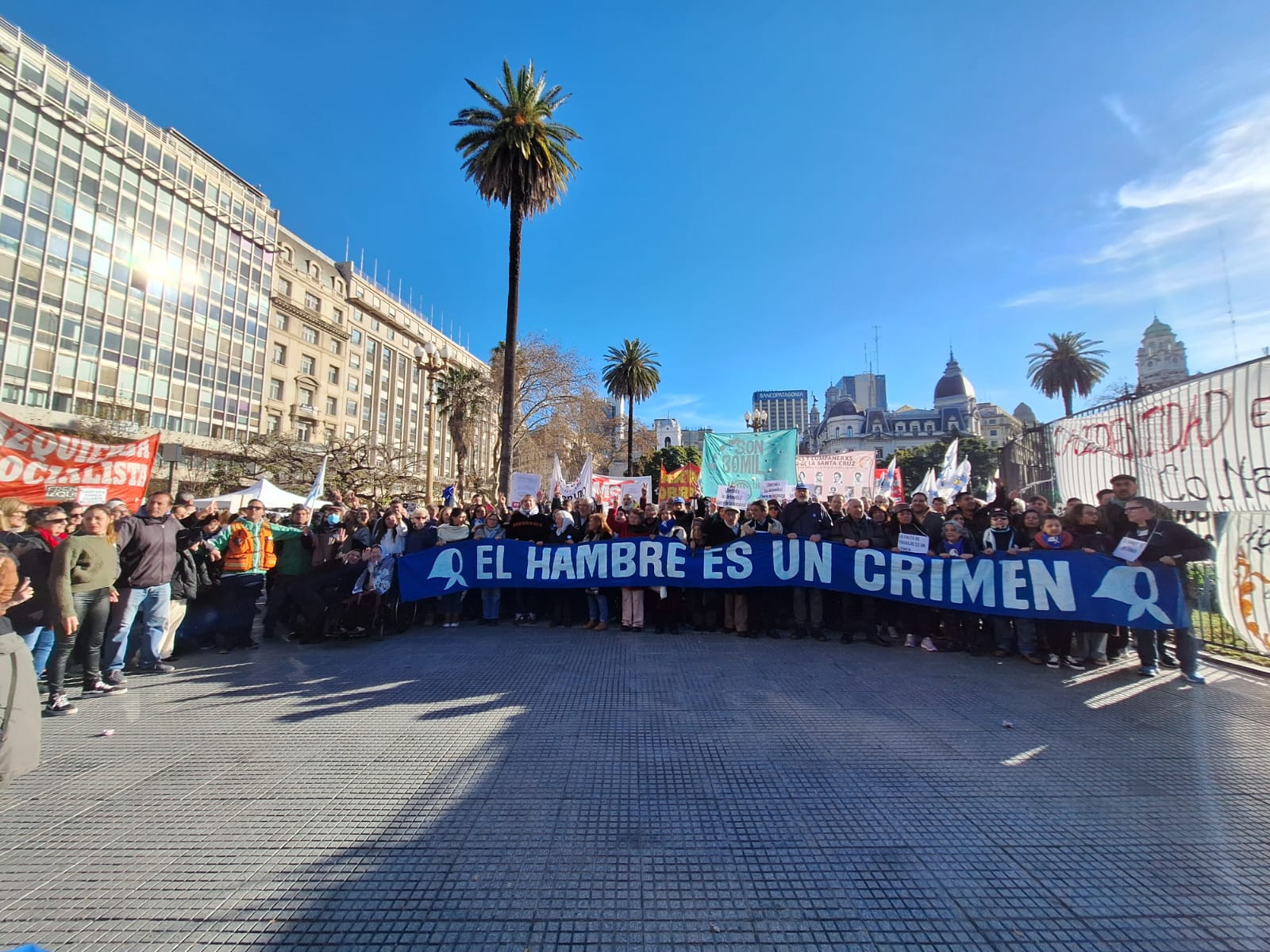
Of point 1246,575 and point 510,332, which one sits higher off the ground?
point 510,332

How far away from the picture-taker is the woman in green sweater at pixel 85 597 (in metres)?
4.79

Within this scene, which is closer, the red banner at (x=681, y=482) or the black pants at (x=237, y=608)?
the black pants at (x=237, y=608)

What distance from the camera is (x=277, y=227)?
5372 centimetres

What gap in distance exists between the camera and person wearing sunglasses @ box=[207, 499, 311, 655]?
276 inches

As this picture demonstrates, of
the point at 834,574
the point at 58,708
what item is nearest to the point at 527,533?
the point at 834,574

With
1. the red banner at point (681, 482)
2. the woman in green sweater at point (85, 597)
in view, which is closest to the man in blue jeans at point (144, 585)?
the woman in green sweater at point (85, 597)

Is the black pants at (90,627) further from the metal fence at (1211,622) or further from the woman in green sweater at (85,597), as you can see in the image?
the metal fence at (1211,622)

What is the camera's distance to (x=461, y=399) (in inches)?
1480

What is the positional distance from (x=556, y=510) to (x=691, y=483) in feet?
35.7

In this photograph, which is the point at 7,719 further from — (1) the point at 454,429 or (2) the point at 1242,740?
(1) the point at 454,429

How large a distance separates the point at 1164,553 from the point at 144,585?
1117 cm

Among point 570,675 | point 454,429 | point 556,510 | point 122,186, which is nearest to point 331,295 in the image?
point 122,186

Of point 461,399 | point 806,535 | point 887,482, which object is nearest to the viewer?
point 806,535

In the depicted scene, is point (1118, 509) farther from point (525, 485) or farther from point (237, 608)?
point (237, 608)
